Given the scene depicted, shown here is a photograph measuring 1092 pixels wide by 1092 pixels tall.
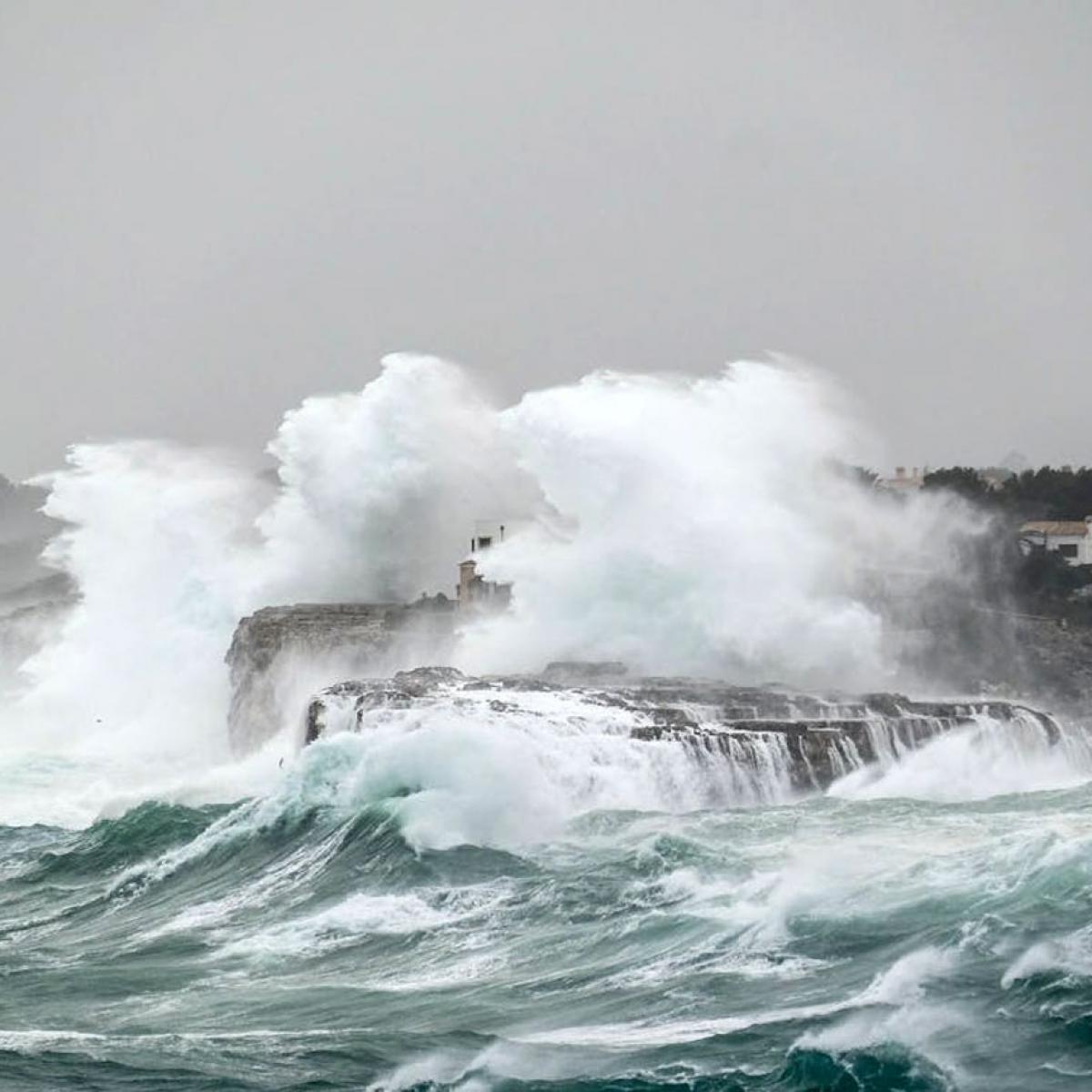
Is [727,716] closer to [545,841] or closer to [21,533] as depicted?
[545,841]

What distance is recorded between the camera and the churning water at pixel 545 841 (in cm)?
1600

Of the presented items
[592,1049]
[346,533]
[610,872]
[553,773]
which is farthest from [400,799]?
[346,533]

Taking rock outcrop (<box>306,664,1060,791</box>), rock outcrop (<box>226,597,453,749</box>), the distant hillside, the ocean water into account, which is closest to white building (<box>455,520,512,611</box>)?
rock outcrop (<box>226,597,453,749</box>)

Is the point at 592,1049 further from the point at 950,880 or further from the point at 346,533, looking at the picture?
the point at 346,533

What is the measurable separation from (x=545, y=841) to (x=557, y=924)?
167 inches

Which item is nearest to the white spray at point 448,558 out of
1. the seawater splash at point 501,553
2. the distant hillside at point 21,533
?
the seawater splash at point 501,553

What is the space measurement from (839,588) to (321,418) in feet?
48.1

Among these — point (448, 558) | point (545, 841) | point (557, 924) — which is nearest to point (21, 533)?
point (448, 558)

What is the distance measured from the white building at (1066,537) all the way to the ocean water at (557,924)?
17.7 metres

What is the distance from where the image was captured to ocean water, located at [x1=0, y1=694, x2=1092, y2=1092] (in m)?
15.5

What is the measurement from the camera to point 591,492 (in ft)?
129

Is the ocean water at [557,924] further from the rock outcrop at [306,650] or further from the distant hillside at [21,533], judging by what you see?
the distant hillside at [21,533]

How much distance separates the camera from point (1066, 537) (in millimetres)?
49594

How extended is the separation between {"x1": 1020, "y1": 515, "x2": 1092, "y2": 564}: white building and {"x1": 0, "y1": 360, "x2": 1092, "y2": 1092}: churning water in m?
3.74
